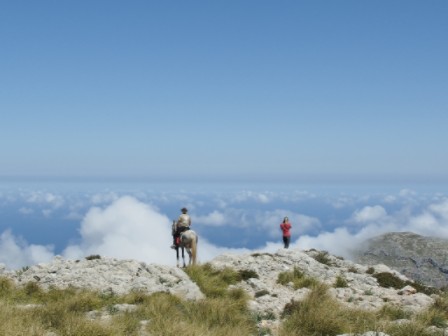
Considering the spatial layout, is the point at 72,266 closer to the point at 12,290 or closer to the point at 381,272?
the point at 12,290

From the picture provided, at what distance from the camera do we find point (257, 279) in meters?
22.9

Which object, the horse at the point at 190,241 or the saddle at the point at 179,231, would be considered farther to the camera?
the saddle at the point at 179,231

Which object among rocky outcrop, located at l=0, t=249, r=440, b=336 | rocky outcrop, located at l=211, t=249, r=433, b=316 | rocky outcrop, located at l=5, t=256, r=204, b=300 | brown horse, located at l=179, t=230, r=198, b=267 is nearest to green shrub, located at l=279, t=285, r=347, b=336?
rocky outcrop, located at l=0, t=249, r=440, b=336

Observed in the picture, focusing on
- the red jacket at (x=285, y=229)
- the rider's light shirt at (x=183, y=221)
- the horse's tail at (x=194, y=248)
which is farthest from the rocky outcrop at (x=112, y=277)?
the red jacket at (x=285, y=229)

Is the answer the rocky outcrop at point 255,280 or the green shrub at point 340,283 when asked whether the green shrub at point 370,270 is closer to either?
the rocky outcrop at point 255,280

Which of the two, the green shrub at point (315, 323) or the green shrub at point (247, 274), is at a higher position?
the green shrub at point (315, 323)

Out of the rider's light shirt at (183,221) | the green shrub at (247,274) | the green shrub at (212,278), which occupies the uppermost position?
the rider's light shirt at (183,221)

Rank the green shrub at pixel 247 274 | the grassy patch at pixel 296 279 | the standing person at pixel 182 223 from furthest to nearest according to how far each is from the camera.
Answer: the standing person at pixel 182 223 → the green shrub at pixel 247 274 → the grassy patch at pixel 296 279

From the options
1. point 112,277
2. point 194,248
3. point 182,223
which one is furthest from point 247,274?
point 112,277

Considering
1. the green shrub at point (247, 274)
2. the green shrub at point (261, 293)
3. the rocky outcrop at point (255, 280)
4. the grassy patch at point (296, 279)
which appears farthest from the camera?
the green shrub at point (247, 274)

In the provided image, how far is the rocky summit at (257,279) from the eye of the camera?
18344mm

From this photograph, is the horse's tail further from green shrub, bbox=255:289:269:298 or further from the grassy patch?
green shrub, bbox=255:289:269:298

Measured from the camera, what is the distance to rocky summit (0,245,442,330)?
18.3 metres

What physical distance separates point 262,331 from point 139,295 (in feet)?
19.4
